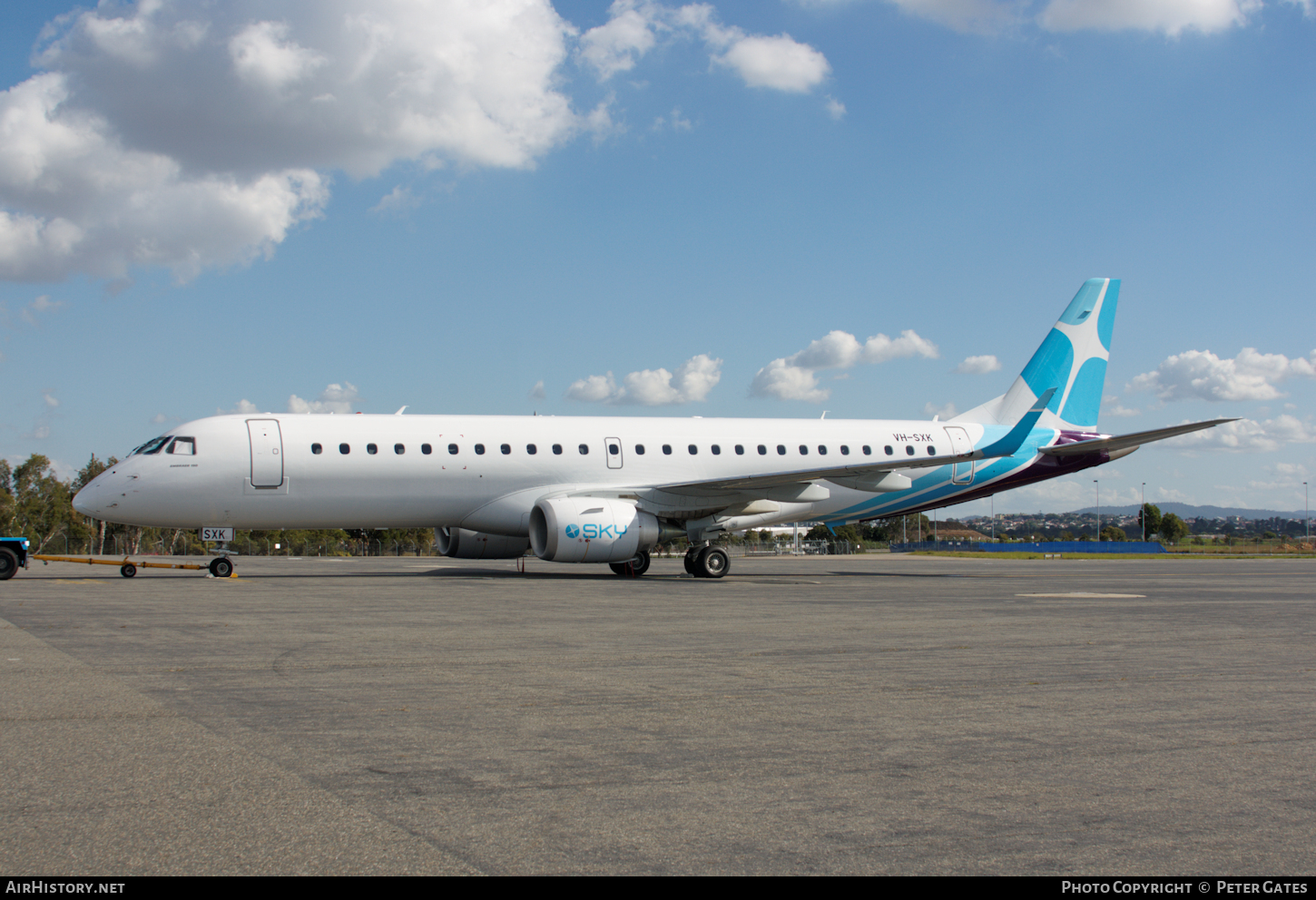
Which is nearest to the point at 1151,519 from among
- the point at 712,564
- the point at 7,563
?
the point at 712,564

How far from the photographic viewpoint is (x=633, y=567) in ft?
84.1

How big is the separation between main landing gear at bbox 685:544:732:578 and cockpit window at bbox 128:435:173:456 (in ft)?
39.1

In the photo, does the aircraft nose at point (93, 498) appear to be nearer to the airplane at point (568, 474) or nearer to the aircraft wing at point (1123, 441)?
the airplane at point (568, 474)

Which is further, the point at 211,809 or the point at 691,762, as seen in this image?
the point at 691,762

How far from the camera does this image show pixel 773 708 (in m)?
6.55

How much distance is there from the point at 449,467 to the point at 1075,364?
18.6 meters

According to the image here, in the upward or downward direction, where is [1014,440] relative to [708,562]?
upward

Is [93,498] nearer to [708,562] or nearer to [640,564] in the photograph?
[640,564]

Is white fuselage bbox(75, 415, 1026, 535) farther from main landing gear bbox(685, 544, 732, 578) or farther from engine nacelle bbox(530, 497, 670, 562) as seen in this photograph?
engine nacelle bbox(530, 497, 670, 562)

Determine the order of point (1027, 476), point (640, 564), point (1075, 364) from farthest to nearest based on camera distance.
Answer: point (1075, 364), point (1027, 476), point (640, 564)

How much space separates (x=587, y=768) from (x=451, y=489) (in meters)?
18.5

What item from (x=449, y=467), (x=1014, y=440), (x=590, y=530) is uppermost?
(x=1014, y=440)
